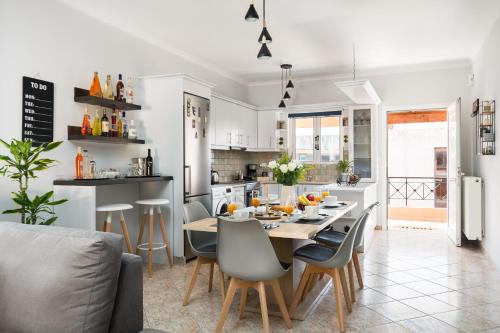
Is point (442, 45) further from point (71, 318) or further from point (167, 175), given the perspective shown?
point (71, 318)

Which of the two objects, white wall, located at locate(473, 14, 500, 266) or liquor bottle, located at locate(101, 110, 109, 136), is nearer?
liquor bottle, located at locate(101, 110, 109, 136)

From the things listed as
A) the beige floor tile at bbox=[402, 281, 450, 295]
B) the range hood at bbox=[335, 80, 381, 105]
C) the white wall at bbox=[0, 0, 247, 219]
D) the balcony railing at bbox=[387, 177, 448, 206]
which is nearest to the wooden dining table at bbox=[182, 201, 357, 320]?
the beige floor tile at bbox=[402, 281, 450, 295]

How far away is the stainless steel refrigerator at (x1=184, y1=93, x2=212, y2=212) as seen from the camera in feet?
15.8

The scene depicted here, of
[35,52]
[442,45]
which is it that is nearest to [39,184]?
[35,52]

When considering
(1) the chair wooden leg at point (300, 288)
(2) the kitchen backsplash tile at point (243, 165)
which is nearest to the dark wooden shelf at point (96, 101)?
(2) the kitchen backsplash tile at point (243, 165)

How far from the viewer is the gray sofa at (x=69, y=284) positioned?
1543 millimetres

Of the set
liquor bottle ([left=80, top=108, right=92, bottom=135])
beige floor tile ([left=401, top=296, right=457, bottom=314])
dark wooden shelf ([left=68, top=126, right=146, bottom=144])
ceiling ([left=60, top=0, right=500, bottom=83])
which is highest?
ceiling ([left=60, top=0, right=500, bottom=83])

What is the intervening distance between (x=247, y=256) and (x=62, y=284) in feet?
4.10

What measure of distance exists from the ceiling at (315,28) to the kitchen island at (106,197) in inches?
73.2

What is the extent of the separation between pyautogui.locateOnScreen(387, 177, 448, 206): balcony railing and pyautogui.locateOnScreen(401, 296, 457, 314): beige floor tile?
6589 mm

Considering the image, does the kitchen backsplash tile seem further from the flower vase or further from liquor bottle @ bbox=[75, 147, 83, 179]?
the flower vase

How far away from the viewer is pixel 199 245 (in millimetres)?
3441

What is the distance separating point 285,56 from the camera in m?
5.95

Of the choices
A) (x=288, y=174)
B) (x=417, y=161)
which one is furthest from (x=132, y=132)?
(x=417, y=161)
